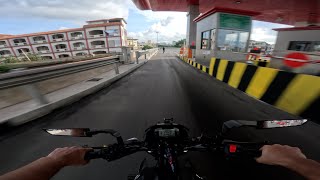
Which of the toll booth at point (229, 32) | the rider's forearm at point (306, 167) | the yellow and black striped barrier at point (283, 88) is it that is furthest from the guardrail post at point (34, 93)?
the toll booth at point (229, 32)

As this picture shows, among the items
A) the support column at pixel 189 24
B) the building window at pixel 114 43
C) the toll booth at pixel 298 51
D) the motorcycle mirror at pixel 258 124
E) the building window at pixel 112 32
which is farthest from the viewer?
the building window at pixel 114 43

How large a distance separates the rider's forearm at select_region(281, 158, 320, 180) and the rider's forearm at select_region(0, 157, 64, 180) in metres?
1.38

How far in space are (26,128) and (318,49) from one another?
1472cm

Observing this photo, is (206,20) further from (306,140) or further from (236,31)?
(306,140)

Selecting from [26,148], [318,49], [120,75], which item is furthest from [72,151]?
[318,49]

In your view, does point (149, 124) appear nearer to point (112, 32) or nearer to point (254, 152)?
point (254, 152)

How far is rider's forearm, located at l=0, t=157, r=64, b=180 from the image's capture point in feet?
2.60

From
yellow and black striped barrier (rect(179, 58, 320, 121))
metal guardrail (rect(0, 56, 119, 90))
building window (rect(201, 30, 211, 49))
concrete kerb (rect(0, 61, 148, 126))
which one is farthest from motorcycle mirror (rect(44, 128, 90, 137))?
building window (rect(201, 30, 211, 49))

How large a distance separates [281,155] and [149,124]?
2559mm

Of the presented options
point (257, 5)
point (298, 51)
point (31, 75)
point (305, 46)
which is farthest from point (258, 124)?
point (257, 5)

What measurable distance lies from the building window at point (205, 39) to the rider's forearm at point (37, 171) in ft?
50.6

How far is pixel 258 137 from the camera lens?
2.82 meters

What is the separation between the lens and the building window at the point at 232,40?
13.2m

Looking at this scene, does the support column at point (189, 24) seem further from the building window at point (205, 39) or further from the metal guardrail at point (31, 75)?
the metal guardrail at point (31, 75)
